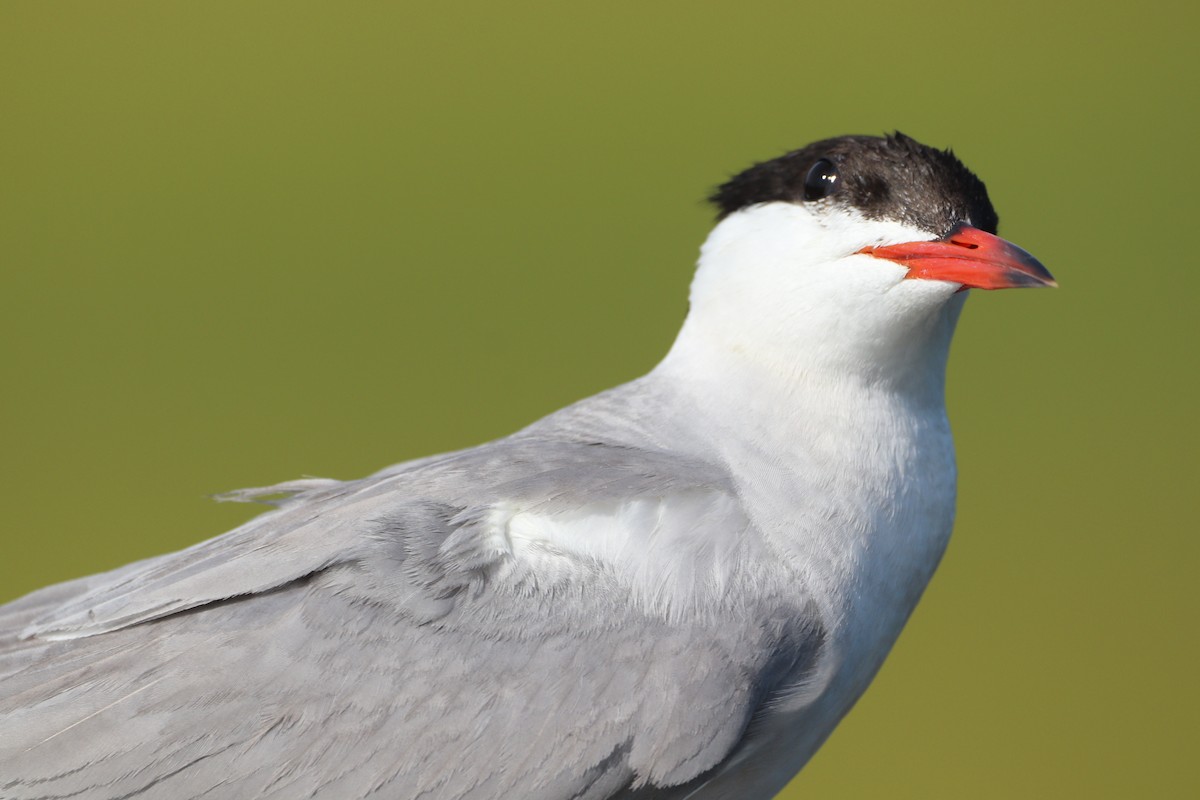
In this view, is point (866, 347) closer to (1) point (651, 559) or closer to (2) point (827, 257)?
(2) point (827, 257)

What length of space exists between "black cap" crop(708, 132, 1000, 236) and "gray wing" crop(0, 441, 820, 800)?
83cm

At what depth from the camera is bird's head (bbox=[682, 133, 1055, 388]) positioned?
9.70 feet

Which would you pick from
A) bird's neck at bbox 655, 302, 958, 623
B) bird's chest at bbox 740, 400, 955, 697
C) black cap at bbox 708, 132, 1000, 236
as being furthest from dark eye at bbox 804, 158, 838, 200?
bird's chest at bbox 740, 400, 955, 697

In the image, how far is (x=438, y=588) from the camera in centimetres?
275

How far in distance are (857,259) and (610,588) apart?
2.92ft

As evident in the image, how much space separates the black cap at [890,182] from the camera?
2.99 metres

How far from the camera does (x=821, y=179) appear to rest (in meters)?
3.14

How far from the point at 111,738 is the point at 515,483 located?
0.93m

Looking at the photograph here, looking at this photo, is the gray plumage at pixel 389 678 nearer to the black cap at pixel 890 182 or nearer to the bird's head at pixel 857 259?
the bird's head at pixel 857 259

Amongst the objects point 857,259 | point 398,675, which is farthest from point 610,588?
point 857,259

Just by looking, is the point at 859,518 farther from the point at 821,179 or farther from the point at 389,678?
the point at 389,678

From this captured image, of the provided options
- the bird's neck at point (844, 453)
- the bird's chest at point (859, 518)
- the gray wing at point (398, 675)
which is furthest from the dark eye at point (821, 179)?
the gray wing at point (398, 675)

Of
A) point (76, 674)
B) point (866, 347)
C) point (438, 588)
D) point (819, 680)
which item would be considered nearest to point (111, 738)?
point (76, 674)

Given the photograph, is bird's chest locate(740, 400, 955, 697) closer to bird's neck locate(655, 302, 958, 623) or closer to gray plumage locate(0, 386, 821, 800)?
bird's neck locate(655, 302, 958, 623)
